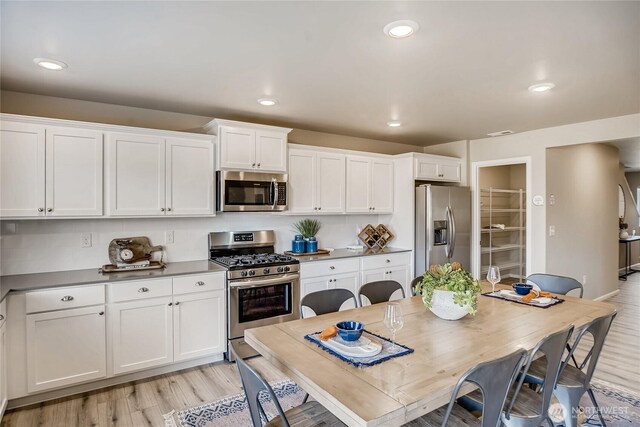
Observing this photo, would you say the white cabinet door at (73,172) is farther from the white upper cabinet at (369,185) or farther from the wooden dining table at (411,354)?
the white upper cabinet at (369,185)

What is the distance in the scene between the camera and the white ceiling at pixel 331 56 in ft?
5.99

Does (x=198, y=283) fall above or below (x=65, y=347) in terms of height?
above

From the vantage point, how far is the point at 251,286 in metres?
3.44

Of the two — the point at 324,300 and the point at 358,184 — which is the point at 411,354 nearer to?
the point at 324,300

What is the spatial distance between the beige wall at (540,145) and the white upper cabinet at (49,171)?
453cm

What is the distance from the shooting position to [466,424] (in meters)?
1.61

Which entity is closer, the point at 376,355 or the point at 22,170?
the point at 376,355

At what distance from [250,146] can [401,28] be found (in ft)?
6.89

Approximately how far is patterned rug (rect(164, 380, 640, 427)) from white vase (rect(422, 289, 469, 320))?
94 centimetres

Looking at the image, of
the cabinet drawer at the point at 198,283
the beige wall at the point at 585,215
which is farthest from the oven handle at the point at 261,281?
the beige wall at the point at 585,215

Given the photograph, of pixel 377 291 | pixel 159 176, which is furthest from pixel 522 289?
pixel 159 176

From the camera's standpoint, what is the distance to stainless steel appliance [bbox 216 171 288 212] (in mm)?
3580

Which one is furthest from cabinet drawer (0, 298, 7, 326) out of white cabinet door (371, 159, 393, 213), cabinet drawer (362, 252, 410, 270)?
white cabinet door (371, 159, 393, 213)

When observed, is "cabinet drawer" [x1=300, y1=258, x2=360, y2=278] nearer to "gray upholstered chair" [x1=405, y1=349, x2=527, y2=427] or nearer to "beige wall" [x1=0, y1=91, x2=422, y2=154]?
"beige wall" [x1=0, y1=91, x2=422, y2=154]
